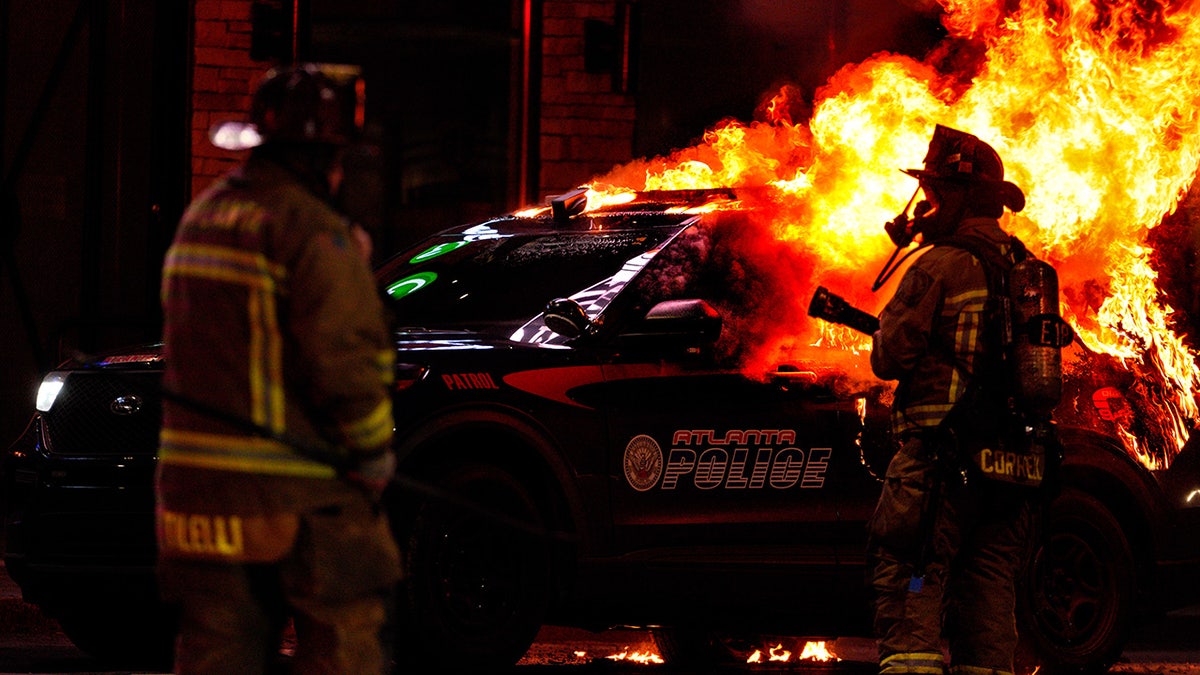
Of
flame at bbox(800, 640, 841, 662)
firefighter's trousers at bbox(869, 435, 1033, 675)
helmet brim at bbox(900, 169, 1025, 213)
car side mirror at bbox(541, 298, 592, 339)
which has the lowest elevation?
flame at bbox(800, 640, 841, 662)

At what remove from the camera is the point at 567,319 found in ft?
23.9

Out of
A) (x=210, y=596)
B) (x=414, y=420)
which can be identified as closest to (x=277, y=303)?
(x=210, y=596)

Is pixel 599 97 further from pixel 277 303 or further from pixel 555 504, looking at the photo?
pixel 277 303

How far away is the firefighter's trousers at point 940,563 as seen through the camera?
245 inches

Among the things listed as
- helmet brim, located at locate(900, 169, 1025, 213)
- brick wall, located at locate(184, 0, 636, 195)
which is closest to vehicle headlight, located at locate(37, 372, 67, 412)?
A: helmet brim, located at locate(900, 169, 1025, 213)

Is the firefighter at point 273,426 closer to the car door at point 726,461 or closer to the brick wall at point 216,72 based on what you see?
the car door at point 726,461

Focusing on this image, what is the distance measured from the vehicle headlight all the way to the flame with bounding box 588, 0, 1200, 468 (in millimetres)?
2674

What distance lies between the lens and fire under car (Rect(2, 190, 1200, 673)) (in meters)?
6.96

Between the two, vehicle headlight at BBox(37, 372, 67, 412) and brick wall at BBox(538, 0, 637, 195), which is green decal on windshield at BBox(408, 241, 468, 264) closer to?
vehicle headlight at BBox(37, 372, 67, 412)

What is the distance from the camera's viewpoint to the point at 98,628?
7.53 meters

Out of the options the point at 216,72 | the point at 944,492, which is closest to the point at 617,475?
the point at 944,492

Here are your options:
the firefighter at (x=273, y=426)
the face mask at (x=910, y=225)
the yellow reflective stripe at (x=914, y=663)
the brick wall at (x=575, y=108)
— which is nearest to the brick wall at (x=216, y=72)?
the brick wall at (x=575, y=108)

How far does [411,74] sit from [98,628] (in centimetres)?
658

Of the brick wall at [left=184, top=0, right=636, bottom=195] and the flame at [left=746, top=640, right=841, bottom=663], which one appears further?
the brick wall at [left=184, top=0, right=636, bottom=195]
